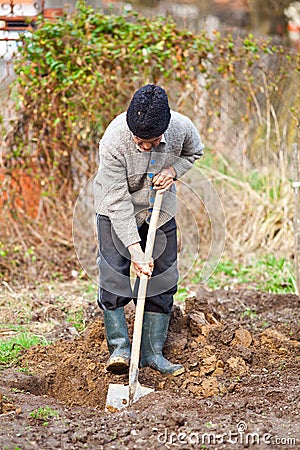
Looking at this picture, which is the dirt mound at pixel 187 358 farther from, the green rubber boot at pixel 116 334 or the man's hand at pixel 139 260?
the man's hand at pixel 139 260

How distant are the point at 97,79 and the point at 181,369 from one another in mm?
3375

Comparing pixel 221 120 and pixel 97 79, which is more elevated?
pixel 97 79

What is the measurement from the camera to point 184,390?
3732 millimetres

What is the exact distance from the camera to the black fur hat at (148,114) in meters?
3.32

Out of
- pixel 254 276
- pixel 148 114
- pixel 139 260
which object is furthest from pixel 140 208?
pixel 254 276

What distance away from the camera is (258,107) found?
23.2ft

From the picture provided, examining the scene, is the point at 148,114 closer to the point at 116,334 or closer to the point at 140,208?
the point at 140,208

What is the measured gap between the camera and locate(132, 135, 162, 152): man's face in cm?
347

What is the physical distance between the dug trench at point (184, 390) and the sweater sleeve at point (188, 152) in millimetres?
1055

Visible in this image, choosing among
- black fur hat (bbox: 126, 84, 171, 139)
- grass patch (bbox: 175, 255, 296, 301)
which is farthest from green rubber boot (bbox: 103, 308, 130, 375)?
grass patch (bbox: 175, 255, 296, 301)

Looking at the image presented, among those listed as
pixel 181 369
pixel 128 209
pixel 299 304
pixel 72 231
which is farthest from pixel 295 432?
pixel 72 231

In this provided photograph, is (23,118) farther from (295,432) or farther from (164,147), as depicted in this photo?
(295,432)

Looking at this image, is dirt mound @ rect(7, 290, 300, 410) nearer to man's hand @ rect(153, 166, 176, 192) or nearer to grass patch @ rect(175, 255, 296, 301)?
man's hand @ rect(153, 166, 176, 192)

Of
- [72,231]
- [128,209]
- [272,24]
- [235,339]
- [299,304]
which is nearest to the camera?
[128,209]
